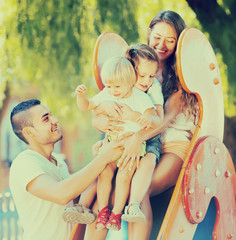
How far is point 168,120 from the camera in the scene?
2.33 m

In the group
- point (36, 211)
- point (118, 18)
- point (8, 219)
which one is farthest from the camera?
point (118, 18)

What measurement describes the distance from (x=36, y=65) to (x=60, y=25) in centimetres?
72

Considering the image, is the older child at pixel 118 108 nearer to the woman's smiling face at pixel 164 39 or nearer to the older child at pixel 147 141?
the older child at pixel 147 141

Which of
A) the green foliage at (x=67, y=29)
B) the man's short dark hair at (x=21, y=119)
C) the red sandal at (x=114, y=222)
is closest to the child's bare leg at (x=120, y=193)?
the red sandal at (x=114, y=222)

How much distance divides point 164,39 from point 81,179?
34.8 inches

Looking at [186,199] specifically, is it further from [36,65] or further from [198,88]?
[36,65]

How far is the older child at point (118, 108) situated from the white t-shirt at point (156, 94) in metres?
0.09

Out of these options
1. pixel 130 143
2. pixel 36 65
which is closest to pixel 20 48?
pixel 36 65

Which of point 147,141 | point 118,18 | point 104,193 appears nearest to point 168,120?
point 147,141

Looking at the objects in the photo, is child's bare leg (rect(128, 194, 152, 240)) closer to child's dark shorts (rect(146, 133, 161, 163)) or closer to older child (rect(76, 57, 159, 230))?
older child (rect(76, 57, 159, 230))

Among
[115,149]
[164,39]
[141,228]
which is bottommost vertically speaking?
[141,228]

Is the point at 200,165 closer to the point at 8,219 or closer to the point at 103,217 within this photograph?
the point at 103,217

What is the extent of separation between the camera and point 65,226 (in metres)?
2.54

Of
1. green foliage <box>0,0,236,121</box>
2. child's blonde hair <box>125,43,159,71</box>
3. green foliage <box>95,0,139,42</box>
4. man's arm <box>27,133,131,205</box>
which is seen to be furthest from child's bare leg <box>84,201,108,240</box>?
green foliage <box>95,0,139,42</box>
